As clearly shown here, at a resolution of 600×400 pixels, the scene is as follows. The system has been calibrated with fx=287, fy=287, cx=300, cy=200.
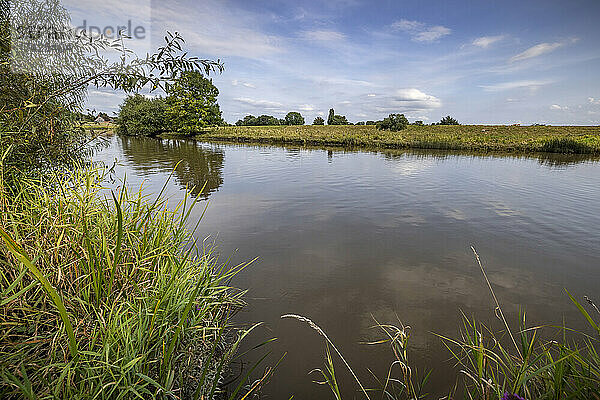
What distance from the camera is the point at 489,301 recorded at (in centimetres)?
439

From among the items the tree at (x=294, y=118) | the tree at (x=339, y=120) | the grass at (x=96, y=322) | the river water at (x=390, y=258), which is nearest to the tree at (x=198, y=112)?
the river water at (x=390, y=258)

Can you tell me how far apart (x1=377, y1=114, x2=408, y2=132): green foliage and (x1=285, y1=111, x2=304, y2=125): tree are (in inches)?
2630

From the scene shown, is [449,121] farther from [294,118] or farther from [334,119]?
[294,118]

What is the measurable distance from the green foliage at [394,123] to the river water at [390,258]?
39695 millimetres

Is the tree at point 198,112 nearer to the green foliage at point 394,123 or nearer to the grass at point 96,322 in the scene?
the green foliage at point 394,123

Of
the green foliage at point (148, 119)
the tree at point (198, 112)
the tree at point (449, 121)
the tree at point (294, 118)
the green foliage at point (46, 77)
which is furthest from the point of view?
the tree at point (294, 118)

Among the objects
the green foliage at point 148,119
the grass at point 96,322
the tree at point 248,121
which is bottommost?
the grass at point 96,322

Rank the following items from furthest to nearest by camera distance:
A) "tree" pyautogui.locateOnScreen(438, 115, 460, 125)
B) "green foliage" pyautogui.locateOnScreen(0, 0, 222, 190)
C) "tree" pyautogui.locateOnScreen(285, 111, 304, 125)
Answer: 1. "tree" pyautogui.locateOnScreen(285, 111, 304, 125)
2. "tree" pyautogui.locateOnScreen(438, 115, 460, 125)
3. "green foliage" pyautogui.locateOnScreen(0, 0, 222, 190)

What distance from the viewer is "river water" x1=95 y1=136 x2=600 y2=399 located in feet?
11.7

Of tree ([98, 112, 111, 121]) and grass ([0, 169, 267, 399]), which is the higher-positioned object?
tree ([98, 112, 111, 121])

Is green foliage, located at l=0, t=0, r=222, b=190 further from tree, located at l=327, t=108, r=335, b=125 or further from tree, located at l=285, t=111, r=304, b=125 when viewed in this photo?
tree, located at l=285, t=111, r=304, b=125

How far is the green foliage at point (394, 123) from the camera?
165ft

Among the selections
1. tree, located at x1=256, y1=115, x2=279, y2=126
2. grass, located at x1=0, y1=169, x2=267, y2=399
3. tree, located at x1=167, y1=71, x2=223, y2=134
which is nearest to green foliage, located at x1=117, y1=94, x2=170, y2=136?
tree, located at x1=167, y1=71, x2=223, y2=134

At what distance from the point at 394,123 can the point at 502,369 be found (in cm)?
5328
